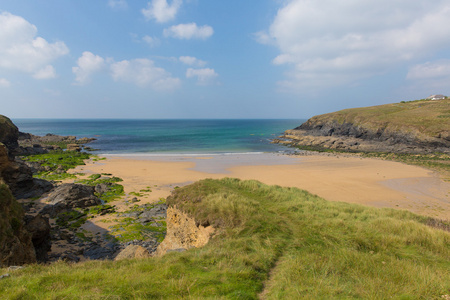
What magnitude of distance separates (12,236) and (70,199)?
1124 cm

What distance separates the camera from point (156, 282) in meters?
5.64

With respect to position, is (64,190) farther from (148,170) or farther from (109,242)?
(148,170)

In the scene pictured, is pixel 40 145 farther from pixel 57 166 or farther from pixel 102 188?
pixel 102 188

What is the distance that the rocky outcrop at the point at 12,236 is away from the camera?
28.5 ft

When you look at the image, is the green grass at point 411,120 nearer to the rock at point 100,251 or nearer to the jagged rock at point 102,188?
the jagged rock at point 102,188

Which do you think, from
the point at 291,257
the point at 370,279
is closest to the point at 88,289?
the point at 291,257

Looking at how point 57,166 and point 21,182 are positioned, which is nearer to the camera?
point 21,182

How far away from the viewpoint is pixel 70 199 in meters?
19.5

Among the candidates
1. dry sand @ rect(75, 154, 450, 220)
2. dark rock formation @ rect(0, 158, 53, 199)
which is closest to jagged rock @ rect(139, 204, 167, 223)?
dry sand @ rect(75, 154, 450, 220)

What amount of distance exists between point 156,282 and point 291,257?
4.29 m

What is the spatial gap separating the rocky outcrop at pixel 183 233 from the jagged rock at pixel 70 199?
10453mm

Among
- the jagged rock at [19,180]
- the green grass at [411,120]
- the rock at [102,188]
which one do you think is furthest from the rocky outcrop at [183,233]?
the green grass at [411,120]

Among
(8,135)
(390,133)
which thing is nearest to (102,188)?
(8,135)

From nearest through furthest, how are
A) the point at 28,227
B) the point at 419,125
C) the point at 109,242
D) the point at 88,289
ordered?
the point at 88,289 → the point at 28,227 → the point at 109,242 → the point at 419,125
